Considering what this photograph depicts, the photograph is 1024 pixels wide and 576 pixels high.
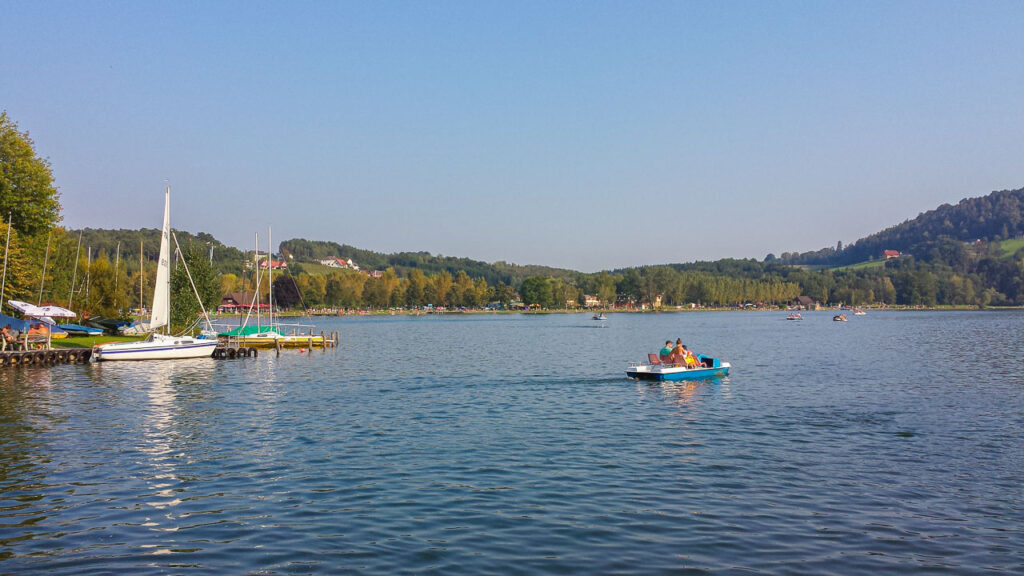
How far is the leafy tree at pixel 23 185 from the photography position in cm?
5900

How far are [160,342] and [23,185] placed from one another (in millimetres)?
21208

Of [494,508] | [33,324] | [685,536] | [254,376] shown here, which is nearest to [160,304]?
[254,376]

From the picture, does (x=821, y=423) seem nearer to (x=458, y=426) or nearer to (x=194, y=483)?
(x=458, y=426)

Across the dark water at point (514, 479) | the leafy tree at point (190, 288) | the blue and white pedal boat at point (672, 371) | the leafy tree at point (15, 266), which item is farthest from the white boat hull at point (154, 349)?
the blue and white pedal boat at point (672, 371)

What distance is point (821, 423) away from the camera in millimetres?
27641

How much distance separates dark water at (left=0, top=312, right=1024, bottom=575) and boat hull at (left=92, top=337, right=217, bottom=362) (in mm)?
13823

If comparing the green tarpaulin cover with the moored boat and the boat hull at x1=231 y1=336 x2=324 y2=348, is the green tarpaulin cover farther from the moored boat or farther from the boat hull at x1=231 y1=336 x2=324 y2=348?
the boat hull at x1=231 y1=336 x2=324 y2=348

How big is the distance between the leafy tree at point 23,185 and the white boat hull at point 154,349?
53.9 feet

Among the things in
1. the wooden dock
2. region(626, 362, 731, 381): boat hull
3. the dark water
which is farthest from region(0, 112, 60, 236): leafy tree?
region(626, 362, 731, 381): boat hull

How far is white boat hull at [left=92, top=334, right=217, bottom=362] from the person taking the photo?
5369 cm

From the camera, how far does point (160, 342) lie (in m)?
55.1

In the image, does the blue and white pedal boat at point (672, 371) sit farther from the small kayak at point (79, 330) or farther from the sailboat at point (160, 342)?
the small kayak at point (79, 330)

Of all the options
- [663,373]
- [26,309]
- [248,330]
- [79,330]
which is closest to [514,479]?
[663,373]

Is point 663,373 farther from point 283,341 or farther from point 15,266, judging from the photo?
point 15,266
